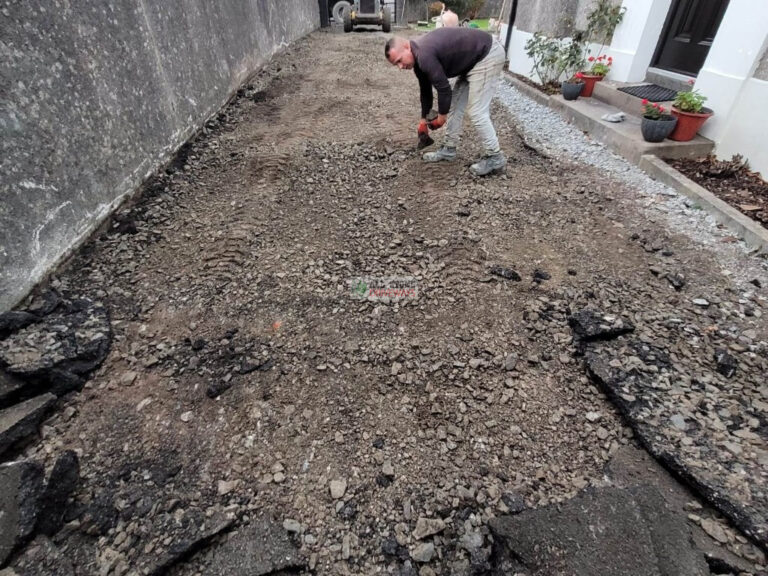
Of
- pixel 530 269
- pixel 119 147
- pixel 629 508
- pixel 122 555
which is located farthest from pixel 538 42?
pixel 122 555

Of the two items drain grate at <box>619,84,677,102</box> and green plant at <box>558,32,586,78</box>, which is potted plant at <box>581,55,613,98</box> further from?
drain grate at <box>619,84,677,102</box>

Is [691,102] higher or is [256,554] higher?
[691,102]

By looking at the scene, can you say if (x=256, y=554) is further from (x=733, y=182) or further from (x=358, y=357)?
(x=733, y=182)

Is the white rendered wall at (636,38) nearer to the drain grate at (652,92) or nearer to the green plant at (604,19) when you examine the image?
the green plant at (604,19)

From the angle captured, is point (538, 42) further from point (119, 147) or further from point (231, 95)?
point (119, 147)

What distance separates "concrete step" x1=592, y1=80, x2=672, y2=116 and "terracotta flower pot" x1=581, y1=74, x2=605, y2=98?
0.19 feet

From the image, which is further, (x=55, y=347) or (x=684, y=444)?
(x=55, y=347)

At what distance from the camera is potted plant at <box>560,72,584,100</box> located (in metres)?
5.37

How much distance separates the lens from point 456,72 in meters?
3.52

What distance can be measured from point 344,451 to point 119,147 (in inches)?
120

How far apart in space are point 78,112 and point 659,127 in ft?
16.2

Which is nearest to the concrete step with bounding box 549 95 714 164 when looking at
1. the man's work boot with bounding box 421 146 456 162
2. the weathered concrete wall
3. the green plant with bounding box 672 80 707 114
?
the green plant with bounding box 672 80 707 114

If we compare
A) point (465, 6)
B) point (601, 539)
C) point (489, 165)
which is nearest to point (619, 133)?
point (489, 165)

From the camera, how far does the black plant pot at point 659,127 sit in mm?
3791
